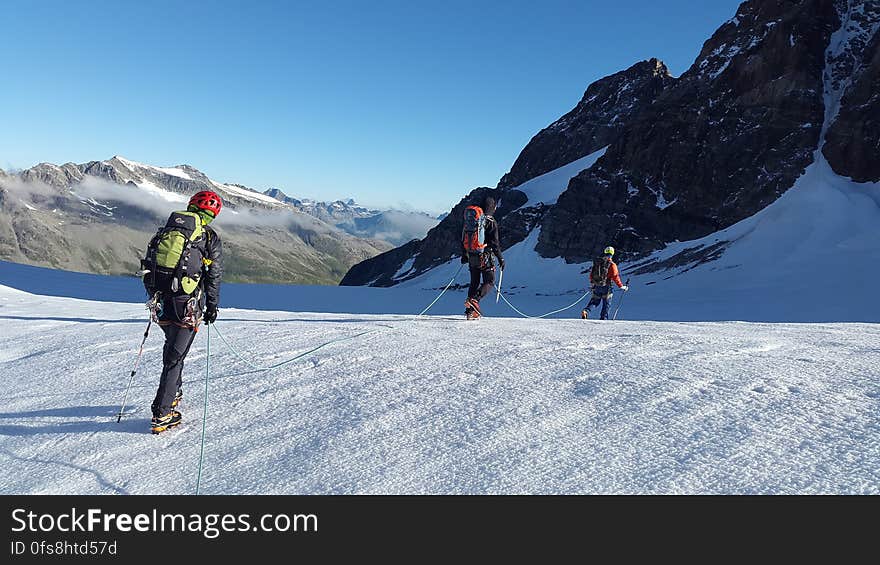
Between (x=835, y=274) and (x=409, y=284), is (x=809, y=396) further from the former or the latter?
(x=409, y=284)

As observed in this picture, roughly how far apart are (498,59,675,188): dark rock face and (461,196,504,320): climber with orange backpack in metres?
103

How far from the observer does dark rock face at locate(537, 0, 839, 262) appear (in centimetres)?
5788

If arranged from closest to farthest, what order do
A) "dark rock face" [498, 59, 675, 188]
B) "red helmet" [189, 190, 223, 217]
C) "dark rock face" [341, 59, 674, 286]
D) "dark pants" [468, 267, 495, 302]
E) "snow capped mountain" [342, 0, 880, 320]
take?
"red helmet" [189, 190, 223, 217], "dark pants" [468, 267, 495, 302], "snow capped mountain" [342, 0, 880, 320], "dark rock face" [341, 59, 674, 286], "dark rock face" [498, 59, 675, 188]

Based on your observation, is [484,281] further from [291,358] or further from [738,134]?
[738,134]

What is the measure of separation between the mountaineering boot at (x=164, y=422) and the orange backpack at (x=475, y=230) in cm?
779

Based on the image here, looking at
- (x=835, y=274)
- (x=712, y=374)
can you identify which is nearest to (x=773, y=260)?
(x=835, y=274)

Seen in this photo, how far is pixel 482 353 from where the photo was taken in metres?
7.62

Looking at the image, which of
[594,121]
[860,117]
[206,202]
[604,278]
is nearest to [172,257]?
[206,202]

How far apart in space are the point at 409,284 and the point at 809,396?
282 ft

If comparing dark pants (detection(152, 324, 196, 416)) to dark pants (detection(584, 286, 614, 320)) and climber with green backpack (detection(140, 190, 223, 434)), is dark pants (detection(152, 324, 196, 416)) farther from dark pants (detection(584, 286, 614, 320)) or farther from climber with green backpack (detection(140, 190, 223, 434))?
dark pants (detection(584, 286, 614, 320))

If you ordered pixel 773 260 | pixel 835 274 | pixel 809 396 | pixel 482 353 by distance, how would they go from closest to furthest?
pixel 809 396, pixel 482 353, pixel 835 274, pixel 773 260

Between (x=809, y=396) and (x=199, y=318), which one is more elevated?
(x=199, y=318)

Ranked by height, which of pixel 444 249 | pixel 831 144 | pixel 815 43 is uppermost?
pixel 815 43

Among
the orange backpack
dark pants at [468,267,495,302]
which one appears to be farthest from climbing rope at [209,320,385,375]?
the orange backpack
